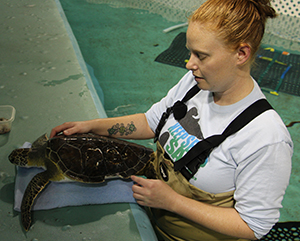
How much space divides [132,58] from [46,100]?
2.12 metres

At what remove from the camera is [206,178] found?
3.60 feet

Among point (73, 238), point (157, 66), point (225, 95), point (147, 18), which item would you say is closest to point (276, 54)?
point (157, 66)

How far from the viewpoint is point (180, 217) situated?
1.27 metres

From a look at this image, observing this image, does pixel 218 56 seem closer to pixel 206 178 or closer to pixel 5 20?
pixel 206 178

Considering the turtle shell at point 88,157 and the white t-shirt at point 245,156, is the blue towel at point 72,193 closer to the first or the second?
the turtle shell at point 88,157

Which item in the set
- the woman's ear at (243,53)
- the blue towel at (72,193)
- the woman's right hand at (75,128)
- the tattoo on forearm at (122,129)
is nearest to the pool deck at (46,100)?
the blue towel at (72,193)

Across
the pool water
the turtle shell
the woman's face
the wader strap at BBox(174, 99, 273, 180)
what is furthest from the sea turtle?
the pool water

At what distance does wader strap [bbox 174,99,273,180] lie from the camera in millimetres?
1012

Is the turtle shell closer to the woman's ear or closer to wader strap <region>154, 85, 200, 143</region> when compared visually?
wader strap <region>154, 85, 200, 143</region>

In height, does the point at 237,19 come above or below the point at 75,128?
above

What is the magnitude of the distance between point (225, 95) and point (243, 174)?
13.2 inches

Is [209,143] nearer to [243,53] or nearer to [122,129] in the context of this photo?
[243,53]

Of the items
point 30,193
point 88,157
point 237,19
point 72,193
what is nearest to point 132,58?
point 88,157

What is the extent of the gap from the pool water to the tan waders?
1.34 meters
